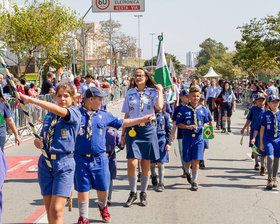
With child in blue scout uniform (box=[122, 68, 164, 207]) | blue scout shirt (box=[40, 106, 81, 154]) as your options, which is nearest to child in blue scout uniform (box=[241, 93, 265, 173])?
child in blue scout uniform (box=[122, 68, 164, 207])

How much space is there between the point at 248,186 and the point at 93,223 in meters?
3.26

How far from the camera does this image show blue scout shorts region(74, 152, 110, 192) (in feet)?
16.2

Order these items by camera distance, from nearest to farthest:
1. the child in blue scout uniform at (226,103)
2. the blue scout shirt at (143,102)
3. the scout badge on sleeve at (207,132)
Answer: the blue scout shirt at (143,102), the scout badge on sleeve at (207,132), the child in blue scout uniform at (226,103)

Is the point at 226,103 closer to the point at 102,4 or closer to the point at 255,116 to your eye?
the point at 255,116

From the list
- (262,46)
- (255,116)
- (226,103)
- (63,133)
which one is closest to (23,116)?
(226,103)

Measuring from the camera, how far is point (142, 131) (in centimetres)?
601

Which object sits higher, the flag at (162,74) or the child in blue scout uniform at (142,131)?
the flag at (162,74)

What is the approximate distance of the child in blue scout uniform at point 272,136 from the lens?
7059 mm

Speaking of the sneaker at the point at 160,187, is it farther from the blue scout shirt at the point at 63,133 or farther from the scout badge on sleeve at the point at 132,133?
the blue scout shirt at the point at 63,133

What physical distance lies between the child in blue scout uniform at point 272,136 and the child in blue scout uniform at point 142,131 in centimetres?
213

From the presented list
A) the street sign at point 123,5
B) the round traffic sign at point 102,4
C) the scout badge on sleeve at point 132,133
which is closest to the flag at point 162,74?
the scout badge on sleeve at point 132,133

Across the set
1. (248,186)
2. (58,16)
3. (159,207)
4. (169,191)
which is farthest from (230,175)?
(58,16)

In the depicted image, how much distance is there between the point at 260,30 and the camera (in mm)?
33188

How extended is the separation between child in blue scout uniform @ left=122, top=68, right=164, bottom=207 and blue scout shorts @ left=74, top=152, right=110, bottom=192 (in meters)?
1.08
